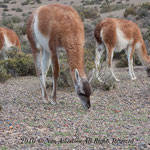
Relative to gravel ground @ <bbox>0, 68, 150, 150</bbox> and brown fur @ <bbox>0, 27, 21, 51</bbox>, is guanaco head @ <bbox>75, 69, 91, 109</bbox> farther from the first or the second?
brown fur @ <bbox>0, 27, 21, 51</bbox>

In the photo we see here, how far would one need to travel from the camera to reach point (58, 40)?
6293mm

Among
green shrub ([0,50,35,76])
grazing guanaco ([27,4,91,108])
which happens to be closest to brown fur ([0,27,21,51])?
green shrub ([0,50,35,76])

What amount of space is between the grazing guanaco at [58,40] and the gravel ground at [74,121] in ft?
1.65

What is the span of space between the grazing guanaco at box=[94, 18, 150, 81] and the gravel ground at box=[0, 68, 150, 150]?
7.72 feet

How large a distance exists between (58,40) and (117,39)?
191 inches

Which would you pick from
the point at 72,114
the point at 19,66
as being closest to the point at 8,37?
the point at 19,66

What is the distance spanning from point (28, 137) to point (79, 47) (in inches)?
91.1

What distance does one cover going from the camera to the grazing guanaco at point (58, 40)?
5.82m

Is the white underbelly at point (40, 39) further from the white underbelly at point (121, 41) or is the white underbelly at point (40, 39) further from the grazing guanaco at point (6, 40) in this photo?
the grazing guanaco at point (6, 40)


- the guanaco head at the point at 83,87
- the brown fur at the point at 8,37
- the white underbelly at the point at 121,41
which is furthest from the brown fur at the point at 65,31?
the brown fur at the point at 8,37

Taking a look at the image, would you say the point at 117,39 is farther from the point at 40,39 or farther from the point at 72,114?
the point at 72,114

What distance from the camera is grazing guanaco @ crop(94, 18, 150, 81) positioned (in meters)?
10.5

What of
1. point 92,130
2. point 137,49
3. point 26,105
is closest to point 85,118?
point 92,130

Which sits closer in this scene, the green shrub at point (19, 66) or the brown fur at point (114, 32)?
the brown fur at point (114, 32)
